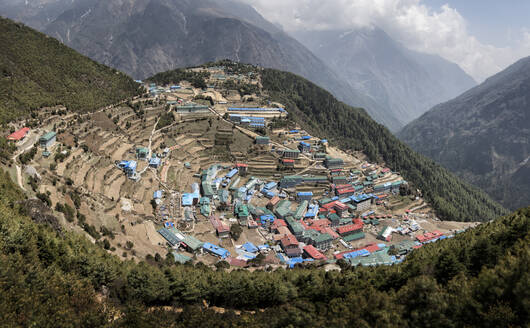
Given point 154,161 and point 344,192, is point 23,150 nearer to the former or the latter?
point 154,161

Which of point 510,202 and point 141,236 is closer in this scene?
point 141,236

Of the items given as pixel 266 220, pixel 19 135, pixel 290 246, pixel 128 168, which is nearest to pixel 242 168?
pixel 266 220

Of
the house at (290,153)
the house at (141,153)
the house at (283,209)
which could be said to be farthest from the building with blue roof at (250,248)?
the house at (290,153)

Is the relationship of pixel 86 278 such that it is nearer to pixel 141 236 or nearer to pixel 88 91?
pixel 141 236

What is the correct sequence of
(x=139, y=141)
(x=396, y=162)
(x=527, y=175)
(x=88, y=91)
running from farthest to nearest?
(x=527, y=175)
(x=396, y=162)
(x=88, y=91)
(x=139, y=141)

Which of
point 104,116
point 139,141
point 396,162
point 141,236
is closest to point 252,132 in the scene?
point 139,141

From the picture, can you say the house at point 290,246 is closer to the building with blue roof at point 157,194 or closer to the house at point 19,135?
the building with blue roof at point 157,194

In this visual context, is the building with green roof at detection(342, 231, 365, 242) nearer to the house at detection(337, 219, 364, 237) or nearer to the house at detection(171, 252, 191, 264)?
the house at detection(337, 219, 364, 237)

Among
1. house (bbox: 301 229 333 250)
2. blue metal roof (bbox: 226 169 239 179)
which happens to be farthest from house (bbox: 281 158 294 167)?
house (bbox: 301 229 333 250)
